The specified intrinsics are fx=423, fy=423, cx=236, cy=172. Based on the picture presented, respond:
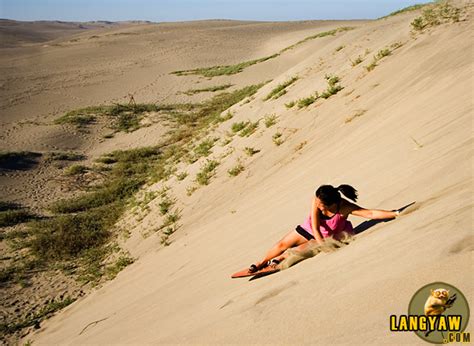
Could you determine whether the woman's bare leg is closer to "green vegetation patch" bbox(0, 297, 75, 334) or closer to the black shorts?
the black shorts

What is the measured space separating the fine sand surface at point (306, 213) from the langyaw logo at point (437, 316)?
4 centimetres

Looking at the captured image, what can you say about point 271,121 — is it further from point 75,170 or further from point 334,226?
point 75,170

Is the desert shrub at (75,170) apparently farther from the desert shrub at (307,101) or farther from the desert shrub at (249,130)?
the desert shrub at (307,101)

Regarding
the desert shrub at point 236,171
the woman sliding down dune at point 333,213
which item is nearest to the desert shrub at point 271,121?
the desert shrub at point 236,171

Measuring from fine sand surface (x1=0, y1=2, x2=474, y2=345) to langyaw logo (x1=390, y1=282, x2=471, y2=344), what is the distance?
0.04m

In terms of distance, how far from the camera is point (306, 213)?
482cm

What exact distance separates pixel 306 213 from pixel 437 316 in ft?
9.72

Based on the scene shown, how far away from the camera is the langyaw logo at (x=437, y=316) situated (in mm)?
1769

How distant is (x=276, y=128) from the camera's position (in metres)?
9.01

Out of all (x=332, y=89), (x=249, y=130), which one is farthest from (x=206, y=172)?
(x=332, y=89)

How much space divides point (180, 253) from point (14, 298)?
3185 millimetres

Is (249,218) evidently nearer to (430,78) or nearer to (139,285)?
(139,285)

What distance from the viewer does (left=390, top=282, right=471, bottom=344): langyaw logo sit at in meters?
1.77

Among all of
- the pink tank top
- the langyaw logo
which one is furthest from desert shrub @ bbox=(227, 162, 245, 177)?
the langyaw logo
